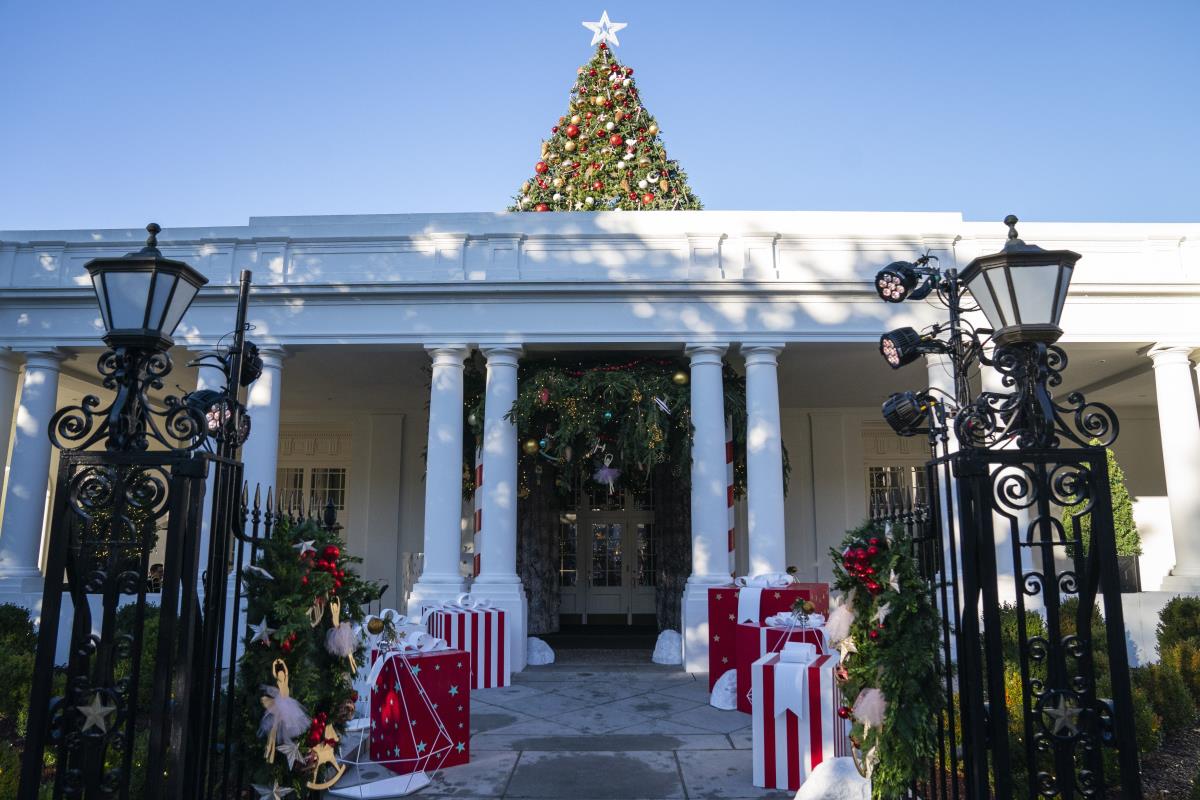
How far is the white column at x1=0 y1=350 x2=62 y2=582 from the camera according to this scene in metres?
11.5

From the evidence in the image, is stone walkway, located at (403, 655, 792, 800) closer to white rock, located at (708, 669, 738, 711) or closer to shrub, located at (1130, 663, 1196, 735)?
white rock, located at (708, 669, 738, 711)

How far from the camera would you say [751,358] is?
1168cm

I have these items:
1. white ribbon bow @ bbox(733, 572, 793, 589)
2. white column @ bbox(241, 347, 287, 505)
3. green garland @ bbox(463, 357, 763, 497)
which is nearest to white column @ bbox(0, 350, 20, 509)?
white column @ bbox(241, 347, 287, 505)

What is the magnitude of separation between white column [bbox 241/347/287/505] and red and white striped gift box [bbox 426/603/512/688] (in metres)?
3.64

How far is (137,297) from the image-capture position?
3.87 meters

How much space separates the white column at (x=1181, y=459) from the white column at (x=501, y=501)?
9.16 meters

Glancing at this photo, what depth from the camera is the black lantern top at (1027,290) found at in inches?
151

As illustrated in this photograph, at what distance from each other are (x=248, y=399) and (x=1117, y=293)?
12.6 meters

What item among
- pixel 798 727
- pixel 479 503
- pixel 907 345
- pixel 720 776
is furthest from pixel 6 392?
pixel 907 345

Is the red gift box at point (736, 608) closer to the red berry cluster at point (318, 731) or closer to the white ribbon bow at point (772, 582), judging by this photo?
the white ribbon bow at point (772, 582)

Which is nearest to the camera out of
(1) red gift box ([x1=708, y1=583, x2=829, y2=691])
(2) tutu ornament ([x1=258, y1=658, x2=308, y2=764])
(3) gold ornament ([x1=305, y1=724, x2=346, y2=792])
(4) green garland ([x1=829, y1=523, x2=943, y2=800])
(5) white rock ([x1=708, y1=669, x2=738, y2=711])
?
(4) green garland ([x1=829, y1=523, x2=943, y2=800])

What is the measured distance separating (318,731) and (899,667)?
3.18m

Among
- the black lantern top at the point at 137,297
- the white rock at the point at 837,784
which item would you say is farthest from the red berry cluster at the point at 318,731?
the white rock at the point at 837,784

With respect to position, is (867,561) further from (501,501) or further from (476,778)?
(501,501)
